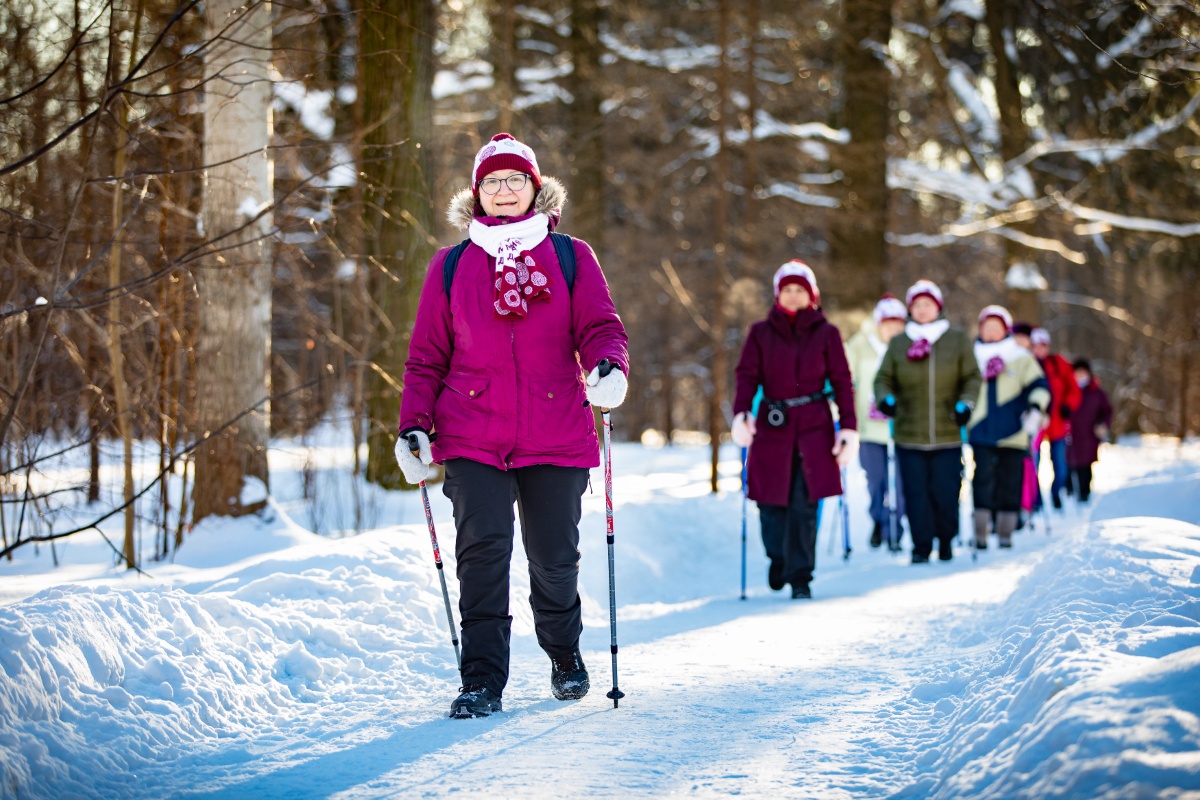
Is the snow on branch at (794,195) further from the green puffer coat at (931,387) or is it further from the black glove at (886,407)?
the black glove at (886,407)

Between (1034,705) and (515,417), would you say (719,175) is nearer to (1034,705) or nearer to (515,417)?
(515,417)

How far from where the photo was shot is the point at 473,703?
438cm

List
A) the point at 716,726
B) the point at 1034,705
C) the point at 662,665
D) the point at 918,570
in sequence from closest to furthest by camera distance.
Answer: the point at 1034,705 < the point at 716,726 < the point at 662,665 < the point at 918,570

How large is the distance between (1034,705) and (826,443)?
13.5 feet

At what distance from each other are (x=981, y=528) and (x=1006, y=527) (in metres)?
0.32

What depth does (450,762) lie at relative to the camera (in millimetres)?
3785

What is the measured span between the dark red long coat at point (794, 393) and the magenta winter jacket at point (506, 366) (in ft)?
10.5

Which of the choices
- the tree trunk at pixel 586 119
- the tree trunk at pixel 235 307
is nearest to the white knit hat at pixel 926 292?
the tree trunk at pixel 235 307

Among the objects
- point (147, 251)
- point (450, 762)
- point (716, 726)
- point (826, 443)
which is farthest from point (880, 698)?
point (147, 251)

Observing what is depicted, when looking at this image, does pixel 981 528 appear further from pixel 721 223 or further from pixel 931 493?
pixel 721 223

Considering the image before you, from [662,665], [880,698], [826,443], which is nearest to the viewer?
[880,698]

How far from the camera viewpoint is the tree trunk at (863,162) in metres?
15.9

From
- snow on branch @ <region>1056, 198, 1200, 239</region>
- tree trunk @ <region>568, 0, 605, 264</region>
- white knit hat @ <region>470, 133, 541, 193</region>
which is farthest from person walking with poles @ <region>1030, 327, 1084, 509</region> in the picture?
white knit hat @ <region>470, 133, 541, 193</region>

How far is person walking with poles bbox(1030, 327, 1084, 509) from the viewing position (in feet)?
46.2
